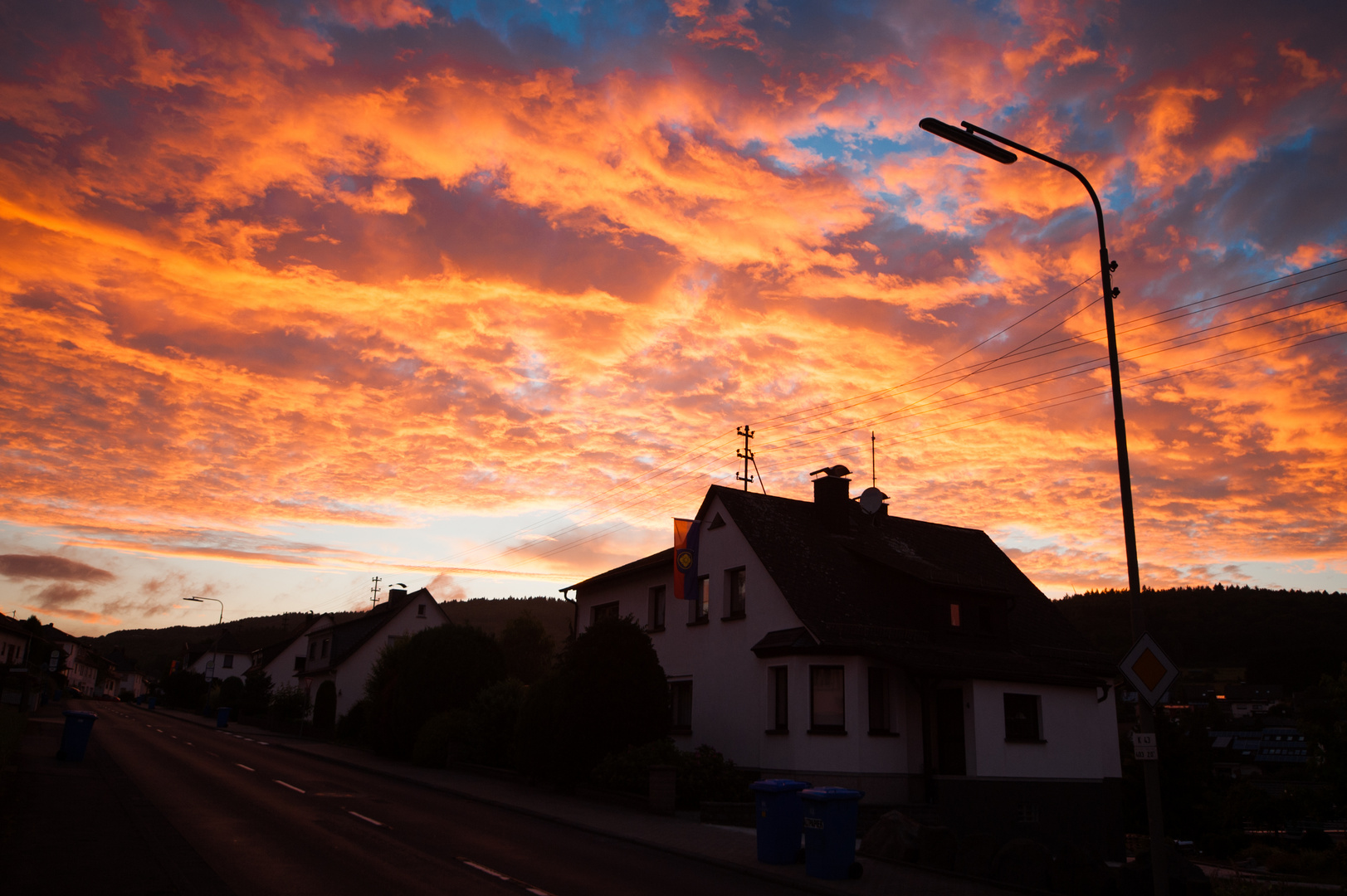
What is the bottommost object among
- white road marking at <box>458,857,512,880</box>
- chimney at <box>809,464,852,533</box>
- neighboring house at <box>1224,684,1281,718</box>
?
neighboring house at <box>1224,684,1281,718</box>

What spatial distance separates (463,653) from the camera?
34375 millimetres

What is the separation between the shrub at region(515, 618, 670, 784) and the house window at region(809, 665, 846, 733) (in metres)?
3.94

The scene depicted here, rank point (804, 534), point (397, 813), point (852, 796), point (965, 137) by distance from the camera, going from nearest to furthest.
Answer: point (965, 137)
point (852, 796)
point (397, 813)
point (804, 534)

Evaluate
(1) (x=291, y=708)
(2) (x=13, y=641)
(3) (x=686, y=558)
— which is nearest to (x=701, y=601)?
(3) (x=686, y=558)

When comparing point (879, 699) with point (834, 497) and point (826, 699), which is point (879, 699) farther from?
point (834, 497)

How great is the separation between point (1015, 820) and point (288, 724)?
47.7 m

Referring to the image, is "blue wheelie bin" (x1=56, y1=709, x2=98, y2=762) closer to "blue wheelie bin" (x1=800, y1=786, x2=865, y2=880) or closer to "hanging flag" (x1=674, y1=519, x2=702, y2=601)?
"hanging flag" (x1=674, y1=519, x2=702, y2=601)

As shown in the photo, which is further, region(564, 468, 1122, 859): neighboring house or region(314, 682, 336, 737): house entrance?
region(314, 682, 336, 737): house entrance

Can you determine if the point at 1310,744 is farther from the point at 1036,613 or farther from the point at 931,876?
the point at 931,876

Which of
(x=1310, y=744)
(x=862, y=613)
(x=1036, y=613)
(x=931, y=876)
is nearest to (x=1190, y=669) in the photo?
(x=1310, y=744)

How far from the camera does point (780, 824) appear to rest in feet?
45.5

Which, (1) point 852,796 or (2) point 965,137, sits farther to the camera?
(1) point 852,796

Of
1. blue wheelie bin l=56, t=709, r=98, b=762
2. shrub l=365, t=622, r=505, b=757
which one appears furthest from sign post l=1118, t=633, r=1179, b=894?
shrub l=365, t=622, r=505, b=757

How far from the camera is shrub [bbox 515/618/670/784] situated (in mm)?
22594
